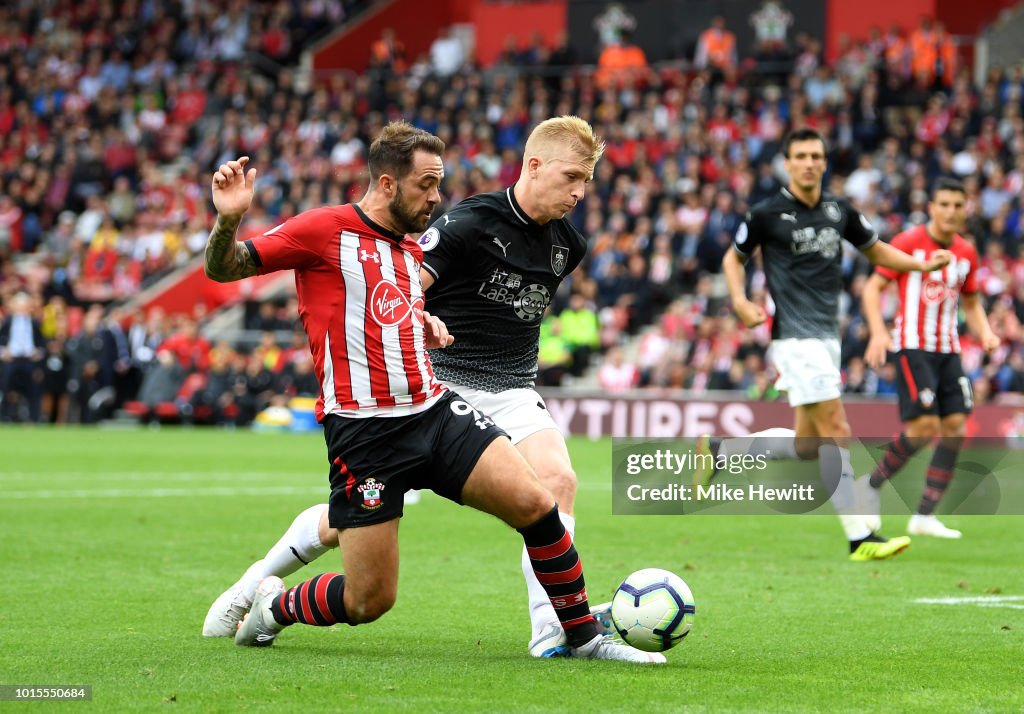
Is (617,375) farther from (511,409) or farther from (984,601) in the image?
(511,409)

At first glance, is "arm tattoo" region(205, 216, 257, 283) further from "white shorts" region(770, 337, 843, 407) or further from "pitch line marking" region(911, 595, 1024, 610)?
"white shorts" region(770, 337, 843, 407)

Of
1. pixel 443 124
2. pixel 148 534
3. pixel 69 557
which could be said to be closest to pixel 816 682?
pixel 69 557

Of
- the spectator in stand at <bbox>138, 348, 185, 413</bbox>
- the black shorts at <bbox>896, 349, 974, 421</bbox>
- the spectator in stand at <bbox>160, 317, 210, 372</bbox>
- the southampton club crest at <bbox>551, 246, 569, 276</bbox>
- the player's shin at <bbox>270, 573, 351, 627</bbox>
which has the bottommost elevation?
the spectator in stand at <bbox>138, 348, 185, 413</bbox>

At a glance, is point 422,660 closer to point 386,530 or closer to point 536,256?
point 386,530

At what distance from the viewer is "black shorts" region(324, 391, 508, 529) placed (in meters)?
5.65

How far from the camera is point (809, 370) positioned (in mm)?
9844

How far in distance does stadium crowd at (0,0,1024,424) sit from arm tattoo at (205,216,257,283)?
16342 mm

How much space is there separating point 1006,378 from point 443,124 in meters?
14.7

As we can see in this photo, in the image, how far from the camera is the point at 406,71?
3509cm

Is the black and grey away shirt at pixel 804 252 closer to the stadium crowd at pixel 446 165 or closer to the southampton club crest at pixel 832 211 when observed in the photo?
the southampton club crest at pixel 832 211

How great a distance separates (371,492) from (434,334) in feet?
2.11

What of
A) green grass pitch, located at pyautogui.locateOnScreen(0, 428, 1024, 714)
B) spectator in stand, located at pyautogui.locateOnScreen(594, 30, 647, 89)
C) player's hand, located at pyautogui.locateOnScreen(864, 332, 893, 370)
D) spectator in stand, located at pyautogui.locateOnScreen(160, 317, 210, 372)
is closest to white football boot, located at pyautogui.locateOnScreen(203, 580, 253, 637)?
green grass pitch, located at pyautogui.locateOnScreen(0, 428, 1024, 714)

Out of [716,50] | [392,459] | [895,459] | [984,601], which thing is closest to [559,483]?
[392,459]

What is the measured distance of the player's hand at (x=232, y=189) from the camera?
5.19 m
